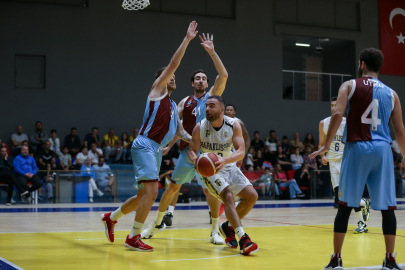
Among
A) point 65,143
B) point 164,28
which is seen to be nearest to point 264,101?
point 164,28

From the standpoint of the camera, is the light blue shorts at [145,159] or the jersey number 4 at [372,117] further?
the light blue shorts at [145,159]

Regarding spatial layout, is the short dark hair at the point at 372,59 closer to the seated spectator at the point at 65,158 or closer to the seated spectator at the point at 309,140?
the seated spectator at the point at 65,158

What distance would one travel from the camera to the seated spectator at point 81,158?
1490cm

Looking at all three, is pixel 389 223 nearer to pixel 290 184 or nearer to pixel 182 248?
pixel 182 248

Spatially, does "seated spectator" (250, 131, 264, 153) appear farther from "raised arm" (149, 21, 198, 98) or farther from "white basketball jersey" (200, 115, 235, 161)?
"raised arm" (149, 21, 198, 98)

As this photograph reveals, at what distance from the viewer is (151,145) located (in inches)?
219

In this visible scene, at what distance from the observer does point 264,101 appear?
20406 millimetres

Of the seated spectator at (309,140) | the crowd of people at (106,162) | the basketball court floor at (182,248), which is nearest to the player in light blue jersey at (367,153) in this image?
the basketball court floor at (182,248)

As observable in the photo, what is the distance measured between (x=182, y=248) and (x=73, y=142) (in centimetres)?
1162

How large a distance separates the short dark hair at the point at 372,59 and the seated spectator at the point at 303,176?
39.2 feet

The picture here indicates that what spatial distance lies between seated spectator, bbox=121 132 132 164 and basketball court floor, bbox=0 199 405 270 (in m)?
7.38

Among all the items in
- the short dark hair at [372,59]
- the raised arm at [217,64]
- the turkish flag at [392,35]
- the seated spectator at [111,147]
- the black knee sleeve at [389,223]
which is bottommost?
the black knee sleeve at [389,223]

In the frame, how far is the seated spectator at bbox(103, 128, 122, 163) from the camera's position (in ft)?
53.0

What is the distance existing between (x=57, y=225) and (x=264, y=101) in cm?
1358
